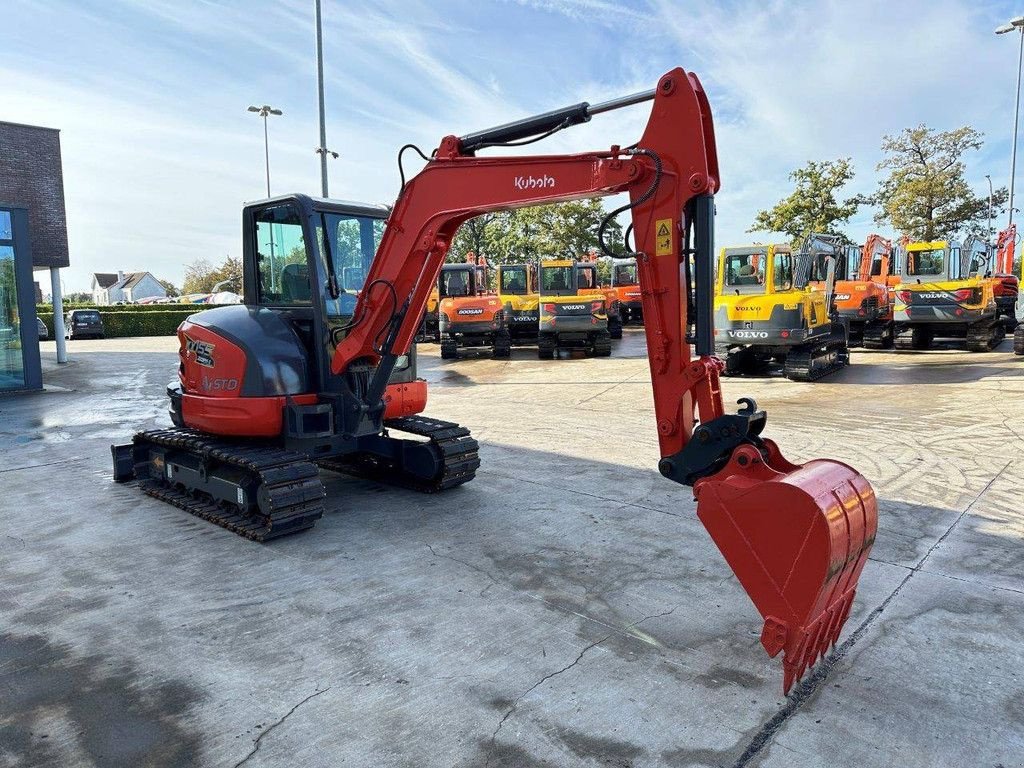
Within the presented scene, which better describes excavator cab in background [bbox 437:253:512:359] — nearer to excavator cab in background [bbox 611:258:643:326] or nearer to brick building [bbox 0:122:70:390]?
brick building [bbox 0:122:70:390]

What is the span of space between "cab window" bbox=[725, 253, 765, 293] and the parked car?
2964cm

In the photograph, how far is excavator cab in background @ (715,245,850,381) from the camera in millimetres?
14023

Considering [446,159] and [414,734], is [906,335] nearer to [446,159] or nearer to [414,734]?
[446,159]

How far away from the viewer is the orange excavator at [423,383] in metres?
3.47

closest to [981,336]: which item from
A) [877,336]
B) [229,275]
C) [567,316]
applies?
[877,336]

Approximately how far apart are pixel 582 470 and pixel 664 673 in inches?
161

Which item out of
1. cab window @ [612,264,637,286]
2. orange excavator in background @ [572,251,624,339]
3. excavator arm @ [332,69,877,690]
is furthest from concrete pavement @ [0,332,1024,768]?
cab window @ [612,264,637,286]

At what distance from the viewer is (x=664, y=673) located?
3568 millimetres

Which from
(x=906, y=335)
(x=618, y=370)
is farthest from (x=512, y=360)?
(x=906, y=335)

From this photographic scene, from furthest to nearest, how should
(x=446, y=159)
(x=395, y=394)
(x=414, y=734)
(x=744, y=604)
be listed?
(x=395, y=394) < (x=446, y=159) < (x=744, y=604) < (x=414, y=734)

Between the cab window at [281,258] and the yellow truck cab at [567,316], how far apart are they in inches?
519

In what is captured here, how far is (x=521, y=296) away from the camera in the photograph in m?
21.7

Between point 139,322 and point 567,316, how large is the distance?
26420mm

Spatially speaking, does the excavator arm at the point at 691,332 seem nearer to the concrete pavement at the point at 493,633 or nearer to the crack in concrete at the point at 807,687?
the crack in concrete at the point at 807,687
